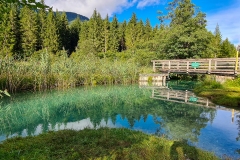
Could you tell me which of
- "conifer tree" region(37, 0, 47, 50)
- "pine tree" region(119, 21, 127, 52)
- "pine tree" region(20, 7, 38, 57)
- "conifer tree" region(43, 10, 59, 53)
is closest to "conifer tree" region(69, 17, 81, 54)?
"conifer tree" region(43, 10, 59, 53)

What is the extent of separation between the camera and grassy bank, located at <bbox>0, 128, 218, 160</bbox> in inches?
162

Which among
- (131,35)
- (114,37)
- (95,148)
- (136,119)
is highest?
(131,35)

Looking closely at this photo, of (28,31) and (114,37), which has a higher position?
(114,37)

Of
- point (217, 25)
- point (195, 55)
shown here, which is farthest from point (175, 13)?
point (217, 25)

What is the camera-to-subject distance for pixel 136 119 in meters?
8.66

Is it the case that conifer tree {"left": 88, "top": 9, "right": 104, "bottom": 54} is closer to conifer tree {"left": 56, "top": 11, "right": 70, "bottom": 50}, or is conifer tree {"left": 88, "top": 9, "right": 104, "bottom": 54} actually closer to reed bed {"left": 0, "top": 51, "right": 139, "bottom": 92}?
conifer tree {"left": 56, "top": 11, "right": 70, "bottom": 50}

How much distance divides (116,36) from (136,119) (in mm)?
40889

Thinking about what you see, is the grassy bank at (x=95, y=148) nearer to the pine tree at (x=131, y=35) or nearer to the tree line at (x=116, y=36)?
the tree line at (x=116, y=36)

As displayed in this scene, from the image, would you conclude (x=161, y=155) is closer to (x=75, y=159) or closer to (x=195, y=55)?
(x=75, y=159)

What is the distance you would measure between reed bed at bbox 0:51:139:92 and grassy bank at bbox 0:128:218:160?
9.53 metres

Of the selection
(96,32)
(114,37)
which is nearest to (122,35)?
(114,37)

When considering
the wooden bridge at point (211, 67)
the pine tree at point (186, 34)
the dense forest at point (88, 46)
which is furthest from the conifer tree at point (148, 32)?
the wooden bridge at point (211, 67)

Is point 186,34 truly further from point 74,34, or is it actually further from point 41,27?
point 74,34

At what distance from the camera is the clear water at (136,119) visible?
6.35 meters
